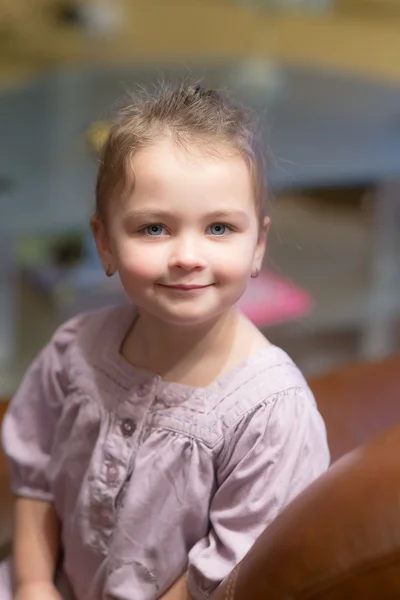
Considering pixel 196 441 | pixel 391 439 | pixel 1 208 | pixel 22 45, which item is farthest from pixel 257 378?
pixel 22 45

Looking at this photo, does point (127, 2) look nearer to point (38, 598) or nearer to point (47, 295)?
point (47, 295)

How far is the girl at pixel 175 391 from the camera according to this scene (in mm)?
642

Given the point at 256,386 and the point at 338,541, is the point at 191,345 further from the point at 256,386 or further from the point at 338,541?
the point at 338,541

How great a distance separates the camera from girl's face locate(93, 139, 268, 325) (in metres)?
0.63

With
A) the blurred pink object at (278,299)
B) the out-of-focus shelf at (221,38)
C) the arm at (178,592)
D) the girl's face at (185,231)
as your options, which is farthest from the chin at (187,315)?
the out-of-focus shelf at (221,38)

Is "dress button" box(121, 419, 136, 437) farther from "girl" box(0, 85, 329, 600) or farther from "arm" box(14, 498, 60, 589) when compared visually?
"arm" box(14, 498, 60, 589)

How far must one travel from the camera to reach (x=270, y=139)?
1248 mm

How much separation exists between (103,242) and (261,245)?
15 centimetres

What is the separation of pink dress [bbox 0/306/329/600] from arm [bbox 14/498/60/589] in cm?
3

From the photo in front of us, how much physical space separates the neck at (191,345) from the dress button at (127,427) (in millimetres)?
55

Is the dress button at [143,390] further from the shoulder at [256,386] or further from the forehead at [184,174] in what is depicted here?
the forehead at [184,174]

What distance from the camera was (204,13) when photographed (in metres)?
2.18

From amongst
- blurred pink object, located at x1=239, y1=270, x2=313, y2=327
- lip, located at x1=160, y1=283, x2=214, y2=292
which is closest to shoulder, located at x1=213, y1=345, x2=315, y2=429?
lip, located at x1=160, y1=283, x2=214, y2=292

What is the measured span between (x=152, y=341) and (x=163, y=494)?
147 millimetres
